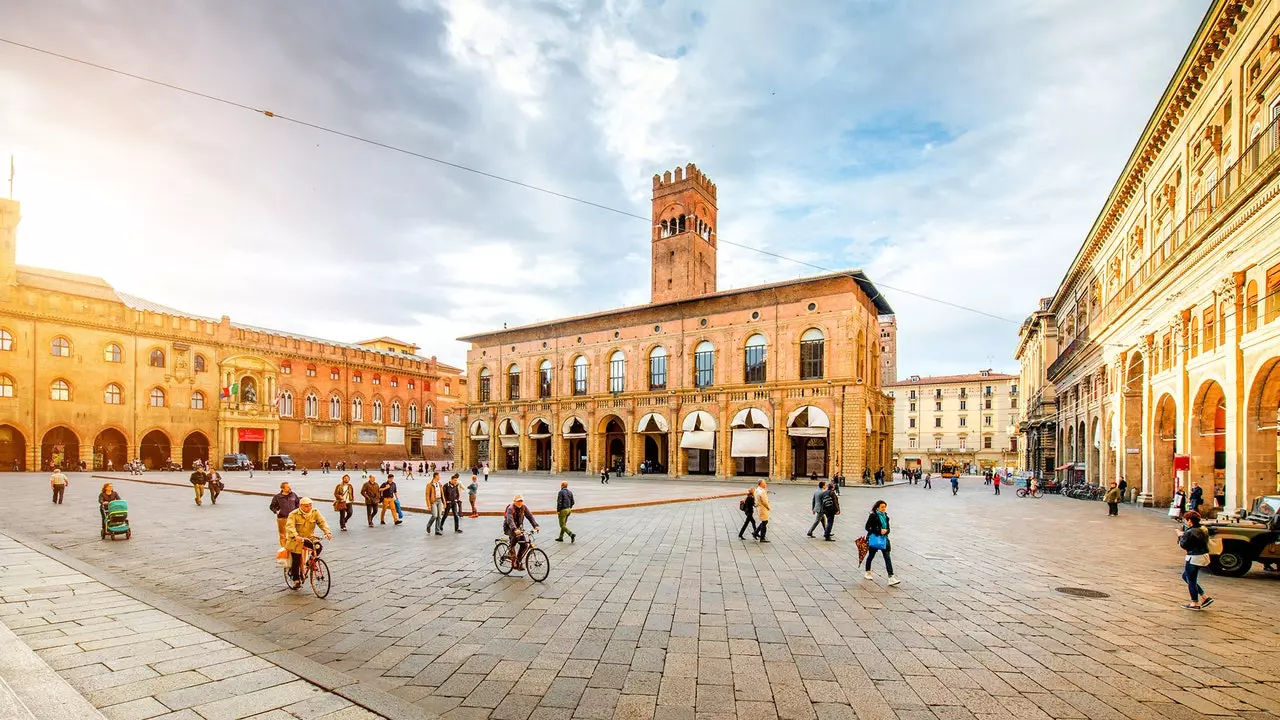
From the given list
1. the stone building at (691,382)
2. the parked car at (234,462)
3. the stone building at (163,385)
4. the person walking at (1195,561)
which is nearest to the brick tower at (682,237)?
the stone building at (691,382)

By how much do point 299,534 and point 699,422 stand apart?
114 ft

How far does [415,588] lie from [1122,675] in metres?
8.60

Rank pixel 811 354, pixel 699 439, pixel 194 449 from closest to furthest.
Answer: pixel 811 354, pixel 699 439, pixel 194 449

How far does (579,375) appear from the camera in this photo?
1980 inches

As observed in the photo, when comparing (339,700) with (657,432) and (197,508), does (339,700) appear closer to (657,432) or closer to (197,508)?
(197,508)

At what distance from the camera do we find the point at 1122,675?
5.95 meters

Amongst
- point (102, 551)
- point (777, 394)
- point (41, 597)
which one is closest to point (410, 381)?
point (777, 394)

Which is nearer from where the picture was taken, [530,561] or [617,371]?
[530,561]

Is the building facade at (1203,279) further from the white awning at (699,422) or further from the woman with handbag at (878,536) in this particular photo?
the white awning at (699,422)

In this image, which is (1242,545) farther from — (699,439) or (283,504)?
(699,439)

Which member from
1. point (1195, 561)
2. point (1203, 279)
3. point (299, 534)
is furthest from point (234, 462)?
point (1203, 279)

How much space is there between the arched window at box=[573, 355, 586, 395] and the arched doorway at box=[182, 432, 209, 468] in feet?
94.8

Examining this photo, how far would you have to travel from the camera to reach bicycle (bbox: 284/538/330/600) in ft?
28.6

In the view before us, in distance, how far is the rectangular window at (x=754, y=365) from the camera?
134 ft
